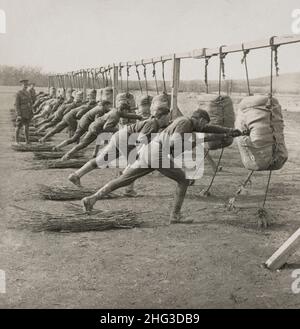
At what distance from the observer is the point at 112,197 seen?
7145 millimetres

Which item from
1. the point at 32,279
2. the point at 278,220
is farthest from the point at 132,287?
the point at 278,220

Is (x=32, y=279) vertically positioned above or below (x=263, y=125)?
below

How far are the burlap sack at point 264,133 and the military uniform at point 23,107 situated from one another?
807 centimetres

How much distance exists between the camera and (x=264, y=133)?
217 inches

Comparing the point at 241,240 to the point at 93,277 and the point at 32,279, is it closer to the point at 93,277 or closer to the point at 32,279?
the point at 93,277

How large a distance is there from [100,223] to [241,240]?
1564 millimetres

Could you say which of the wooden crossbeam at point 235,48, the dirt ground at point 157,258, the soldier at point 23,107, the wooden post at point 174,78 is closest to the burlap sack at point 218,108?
the wooden post at point 174,78

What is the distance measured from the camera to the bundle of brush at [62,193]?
686cm

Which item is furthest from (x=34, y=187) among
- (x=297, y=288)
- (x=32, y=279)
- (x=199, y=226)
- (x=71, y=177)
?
(x=297, y=288)

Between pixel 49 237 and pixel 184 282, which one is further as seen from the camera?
pixel 49 237

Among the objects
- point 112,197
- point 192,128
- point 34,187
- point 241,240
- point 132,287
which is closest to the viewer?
point 132,287

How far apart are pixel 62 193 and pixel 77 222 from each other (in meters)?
1.51

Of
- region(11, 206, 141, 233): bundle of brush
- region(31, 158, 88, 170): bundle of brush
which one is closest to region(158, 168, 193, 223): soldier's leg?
region(11, 206, 141, 233): bundle of brush

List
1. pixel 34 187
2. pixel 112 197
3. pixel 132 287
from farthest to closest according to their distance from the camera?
pixel 34 187, pixel 112 197, pixel 132 287
